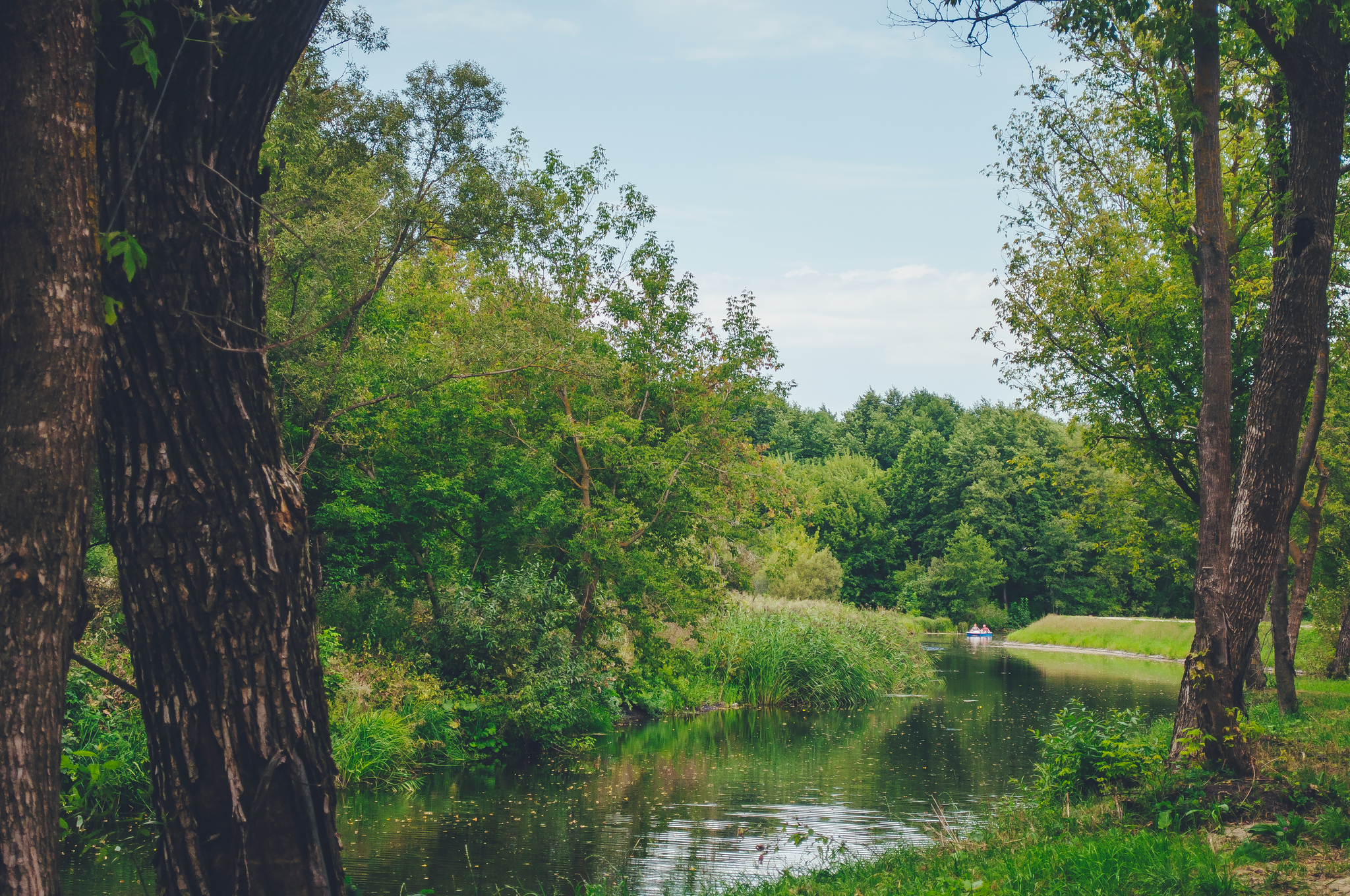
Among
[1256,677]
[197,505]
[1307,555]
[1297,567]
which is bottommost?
[1256,677]

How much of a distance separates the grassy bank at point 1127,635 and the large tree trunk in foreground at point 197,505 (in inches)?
1102

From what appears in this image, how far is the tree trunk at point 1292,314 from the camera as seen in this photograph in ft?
24.1

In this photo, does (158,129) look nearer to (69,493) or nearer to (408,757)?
(69,493)

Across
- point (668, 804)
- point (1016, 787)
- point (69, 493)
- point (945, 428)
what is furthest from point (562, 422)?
point (945, 428)

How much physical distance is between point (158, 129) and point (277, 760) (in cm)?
221

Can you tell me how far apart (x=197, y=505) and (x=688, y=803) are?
31.6ft

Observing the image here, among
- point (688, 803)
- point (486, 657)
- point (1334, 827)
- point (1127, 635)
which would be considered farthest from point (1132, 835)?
point (1127, 635)

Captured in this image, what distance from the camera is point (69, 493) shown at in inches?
104

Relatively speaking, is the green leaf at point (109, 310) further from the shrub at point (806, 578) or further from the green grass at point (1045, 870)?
the shrub at point (806, 578)

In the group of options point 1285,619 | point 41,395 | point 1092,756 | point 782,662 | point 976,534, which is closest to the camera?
point 41,395

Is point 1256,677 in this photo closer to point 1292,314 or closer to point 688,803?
point 688,803

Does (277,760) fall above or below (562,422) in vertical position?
below

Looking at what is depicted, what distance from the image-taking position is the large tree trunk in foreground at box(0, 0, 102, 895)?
2502mm

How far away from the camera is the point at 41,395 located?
260cm
